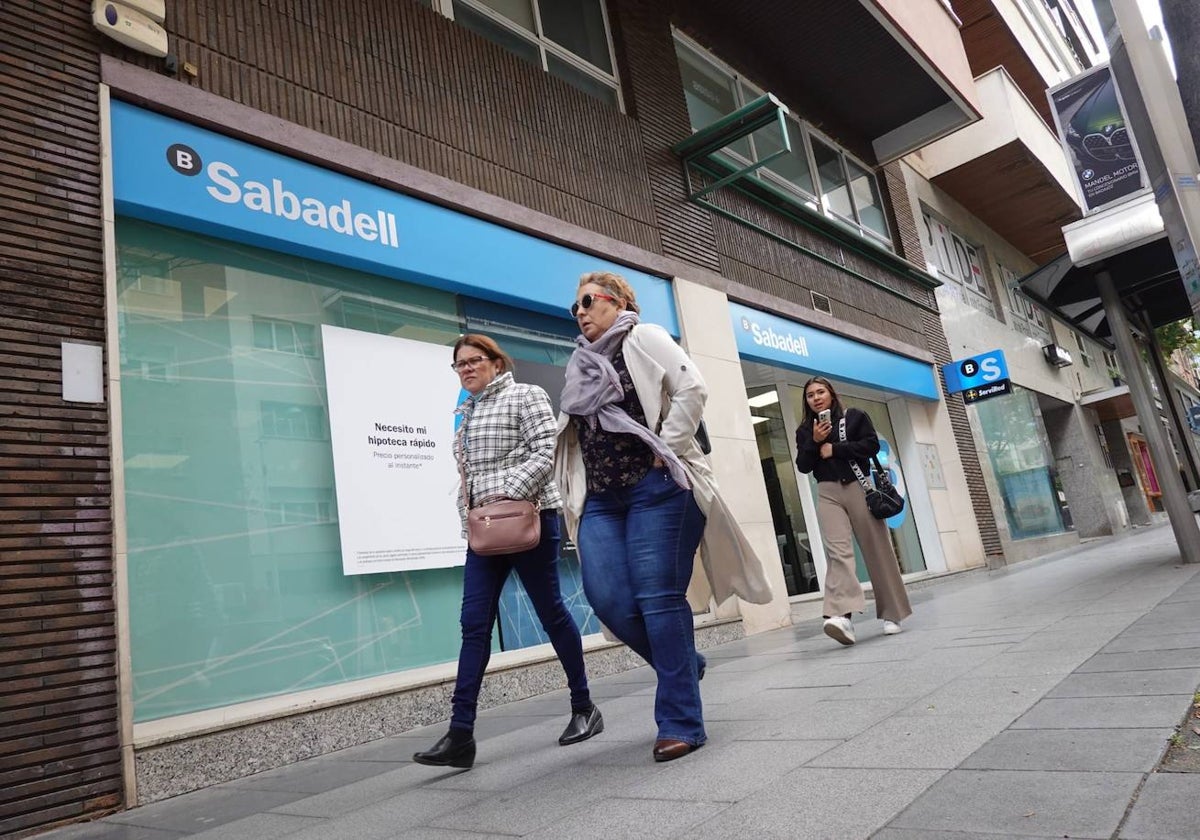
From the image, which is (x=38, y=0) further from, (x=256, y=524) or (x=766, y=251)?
(x=766, y=251)

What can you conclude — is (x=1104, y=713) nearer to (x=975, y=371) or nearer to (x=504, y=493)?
(x=504, y=493)

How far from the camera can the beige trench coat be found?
3254 millimetres

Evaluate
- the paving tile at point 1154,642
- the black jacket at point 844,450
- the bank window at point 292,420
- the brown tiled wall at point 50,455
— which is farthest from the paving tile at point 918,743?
the bank window at point 292,420

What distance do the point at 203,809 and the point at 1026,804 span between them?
3233 millimetres

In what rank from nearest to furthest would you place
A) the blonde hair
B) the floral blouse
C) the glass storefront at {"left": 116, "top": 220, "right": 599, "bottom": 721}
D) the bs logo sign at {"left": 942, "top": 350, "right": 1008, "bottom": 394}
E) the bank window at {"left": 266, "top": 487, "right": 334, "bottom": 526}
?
the floral blouse < the blonde hair < the glass storefront at {"left": 116, "top": 220, "right": 599, "bottom": 721} < the bank window at {"left": 266, "top": 487, "right": 334, "bottom": 526} < the bs logo sign at {"left": 942, "top": 350, "right": 1008, "bottom": 394}

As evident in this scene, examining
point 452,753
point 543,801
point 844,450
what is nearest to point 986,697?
point 543,801

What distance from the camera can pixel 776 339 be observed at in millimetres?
10641

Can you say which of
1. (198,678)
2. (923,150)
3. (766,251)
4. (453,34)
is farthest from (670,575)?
(923,150)

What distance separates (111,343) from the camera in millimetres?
4363

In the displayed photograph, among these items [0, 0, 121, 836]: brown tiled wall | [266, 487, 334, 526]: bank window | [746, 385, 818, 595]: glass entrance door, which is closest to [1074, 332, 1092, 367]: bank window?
[746, 385, 818, 595]: glass entrance door

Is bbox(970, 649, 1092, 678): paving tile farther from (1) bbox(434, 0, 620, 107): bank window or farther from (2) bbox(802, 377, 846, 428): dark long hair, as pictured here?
(1) bbox(434, 0, 620, 107): bank window

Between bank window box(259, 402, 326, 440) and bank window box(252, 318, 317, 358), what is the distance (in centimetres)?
38

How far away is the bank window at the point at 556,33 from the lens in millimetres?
7957

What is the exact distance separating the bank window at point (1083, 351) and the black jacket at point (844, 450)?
22470 millimetres
